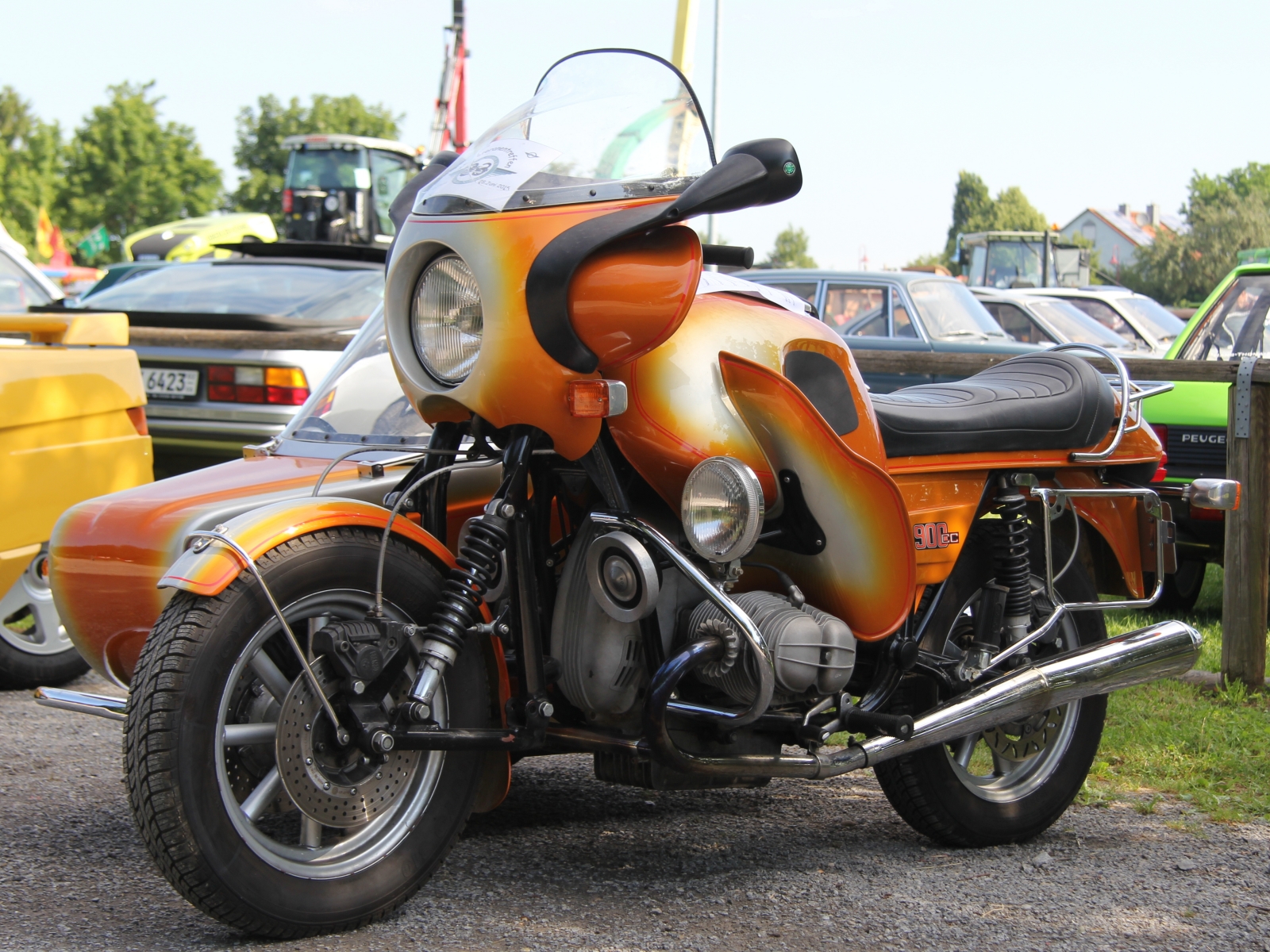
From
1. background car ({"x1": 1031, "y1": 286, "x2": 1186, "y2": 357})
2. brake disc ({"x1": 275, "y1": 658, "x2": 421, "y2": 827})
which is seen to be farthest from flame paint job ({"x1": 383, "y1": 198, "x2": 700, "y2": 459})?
background car ({"x1": 1031, "y1": 286, "x2": 1186, "y2": 357})

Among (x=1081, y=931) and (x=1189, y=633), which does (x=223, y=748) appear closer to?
(x=1081, y=931)

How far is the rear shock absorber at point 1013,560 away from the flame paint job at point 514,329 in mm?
1290

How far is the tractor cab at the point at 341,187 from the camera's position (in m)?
28.7

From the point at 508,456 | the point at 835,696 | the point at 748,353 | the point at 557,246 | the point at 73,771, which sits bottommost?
the point at 73,771

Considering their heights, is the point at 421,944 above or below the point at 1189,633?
below

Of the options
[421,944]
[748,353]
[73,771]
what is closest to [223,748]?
[421,944]

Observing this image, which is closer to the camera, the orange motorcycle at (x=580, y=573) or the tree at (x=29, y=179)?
the orange motorcycle at (x=580, y=573)

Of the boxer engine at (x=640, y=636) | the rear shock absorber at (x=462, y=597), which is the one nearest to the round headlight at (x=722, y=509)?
the boxer engine at (x=640, y=636)

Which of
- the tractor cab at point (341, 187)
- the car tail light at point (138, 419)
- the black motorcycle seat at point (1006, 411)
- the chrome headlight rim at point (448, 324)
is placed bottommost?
the car tail light at point (138, 419)

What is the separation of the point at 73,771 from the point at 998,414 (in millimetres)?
3008

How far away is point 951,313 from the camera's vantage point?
40.2ft

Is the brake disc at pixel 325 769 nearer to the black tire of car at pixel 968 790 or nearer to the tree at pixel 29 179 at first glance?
the black tire of car at pixel 968 790

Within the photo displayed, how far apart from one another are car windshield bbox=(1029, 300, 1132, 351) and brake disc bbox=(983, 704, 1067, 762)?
10.3 metres

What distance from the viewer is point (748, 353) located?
126 inches
